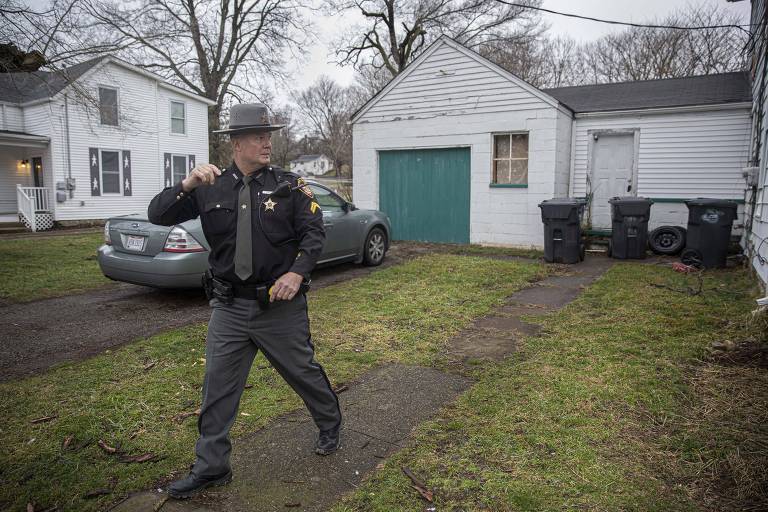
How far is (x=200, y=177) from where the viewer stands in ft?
8.39

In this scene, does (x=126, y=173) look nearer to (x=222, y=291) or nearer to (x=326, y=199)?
(x=326, y=199)

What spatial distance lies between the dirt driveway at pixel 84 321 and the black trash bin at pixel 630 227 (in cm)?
582

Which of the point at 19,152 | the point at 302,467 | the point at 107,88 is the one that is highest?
the point at 107,88

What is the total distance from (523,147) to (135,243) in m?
8.16

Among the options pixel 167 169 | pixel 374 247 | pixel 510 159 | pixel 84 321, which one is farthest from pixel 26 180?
pixel 510 159

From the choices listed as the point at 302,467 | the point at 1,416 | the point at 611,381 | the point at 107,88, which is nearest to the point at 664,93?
the point at 611,381

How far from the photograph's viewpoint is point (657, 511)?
91.4 inches

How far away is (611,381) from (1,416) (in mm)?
4201

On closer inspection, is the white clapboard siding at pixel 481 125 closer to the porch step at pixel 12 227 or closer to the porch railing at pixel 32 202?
the porch railing at pixel 32 202

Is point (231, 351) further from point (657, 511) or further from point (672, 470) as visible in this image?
point (672, 470)

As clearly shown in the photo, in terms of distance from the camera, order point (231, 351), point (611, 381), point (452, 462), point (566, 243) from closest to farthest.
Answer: point (231, 351)
point (452, 462)
point (611, 381)
point (566, 243)

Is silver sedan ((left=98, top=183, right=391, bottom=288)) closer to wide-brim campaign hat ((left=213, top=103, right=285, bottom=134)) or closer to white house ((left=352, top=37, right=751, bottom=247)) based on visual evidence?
wide-brim campaign hat ((left=213, top=103, right=285, bottom=134))

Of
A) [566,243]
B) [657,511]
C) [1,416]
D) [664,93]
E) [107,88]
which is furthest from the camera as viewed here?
[107,88]

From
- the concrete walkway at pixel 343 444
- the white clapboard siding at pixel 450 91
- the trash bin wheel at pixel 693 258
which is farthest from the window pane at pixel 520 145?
the concrete walkway at pixel 343 444
